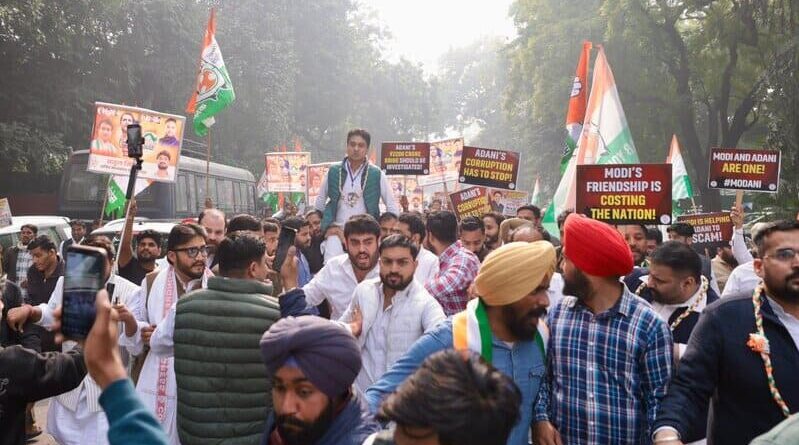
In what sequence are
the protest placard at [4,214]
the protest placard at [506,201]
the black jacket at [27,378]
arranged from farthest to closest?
the protest placard at [506,201] < the protest placard at [4,214] < the black jacket at [27,378]

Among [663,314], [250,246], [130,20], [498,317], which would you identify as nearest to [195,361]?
[250,246]

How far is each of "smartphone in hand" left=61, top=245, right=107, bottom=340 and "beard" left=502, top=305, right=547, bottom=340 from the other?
148 centimetres

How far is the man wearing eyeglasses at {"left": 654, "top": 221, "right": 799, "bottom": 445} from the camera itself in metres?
2.91

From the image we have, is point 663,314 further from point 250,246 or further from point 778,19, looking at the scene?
point 778,19

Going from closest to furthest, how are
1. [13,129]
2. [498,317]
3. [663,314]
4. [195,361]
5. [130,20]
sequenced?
[498,317] < [195,361] < [663,314] < [13,129] < [130,20]

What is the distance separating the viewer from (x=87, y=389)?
15.1 feet

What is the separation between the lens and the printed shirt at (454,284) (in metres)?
5.00

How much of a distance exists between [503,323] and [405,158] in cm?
1117

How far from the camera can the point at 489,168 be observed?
11.7 meters

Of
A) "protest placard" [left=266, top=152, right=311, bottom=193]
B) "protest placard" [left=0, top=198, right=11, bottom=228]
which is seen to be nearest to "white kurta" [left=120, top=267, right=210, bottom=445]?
"protest placard" [left=0, top=198, right=11, bottom=228]

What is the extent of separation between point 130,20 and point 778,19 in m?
19.6

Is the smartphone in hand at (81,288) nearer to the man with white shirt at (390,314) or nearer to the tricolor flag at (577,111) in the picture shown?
the man with white shirt at (390,314)

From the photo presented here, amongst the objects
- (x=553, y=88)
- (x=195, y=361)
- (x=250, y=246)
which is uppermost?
(x=553, y=88)

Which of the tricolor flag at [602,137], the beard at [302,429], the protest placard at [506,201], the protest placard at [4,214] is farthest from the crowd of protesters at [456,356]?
the protest placard at [506,201]
